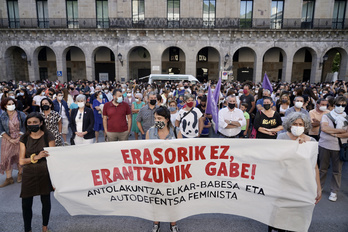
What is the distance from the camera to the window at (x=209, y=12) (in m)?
22.8

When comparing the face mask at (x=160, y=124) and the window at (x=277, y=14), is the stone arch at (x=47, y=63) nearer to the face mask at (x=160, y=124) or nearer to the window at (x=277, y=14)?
the window at (x=277, y=14)

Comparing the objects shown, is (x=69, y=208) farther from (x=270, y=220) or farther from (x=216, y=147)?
(x=270, y=220)

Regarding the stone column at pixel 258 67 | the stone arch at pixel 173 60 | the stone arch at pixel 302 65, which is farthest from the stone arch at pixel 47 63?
the stone arch at pixel 302 65

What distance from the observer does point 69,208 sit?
3211mm

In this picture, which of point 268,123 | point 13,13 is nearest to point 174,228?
point 268,123

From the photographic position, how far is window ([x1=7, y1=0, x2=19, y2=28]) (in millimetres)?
24281

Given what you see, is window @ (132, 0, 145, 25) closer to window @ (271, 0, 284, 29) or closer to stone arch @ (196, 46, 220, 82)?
stone arch @ (196, 46, 220, 82)

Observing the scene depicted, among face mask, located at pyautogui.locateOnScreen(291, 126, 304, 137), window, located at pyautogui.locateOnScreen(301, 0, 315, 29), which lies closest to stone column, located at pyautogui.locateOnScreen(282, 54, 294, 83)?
window, located at pyautogui.locateOnScreen(301, 0, 315, 29)

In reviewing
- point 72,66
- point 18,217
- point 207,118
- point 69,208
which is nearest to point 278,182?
point 69,208

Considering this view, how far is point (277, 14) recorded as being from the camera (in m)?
23.4

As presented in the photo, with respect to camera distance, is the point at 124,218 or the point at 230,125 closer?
the point at 124,218

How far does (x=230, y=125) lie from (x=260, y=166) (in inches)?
102

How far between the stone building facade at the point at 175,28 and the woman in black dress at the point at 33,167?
20633 millimetres

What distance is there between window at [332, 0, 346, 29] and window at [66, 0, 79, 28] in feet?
87.9
